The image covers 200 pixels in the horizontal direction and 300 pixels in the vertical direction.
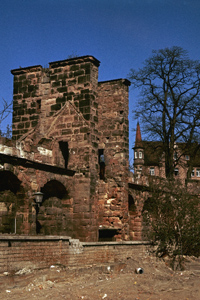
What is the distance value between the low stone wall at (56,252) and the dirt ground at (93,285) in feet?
1.17

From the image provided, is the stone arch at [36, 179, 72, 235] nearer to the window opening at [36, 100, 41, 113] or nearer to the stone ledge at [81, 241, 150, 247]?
the stone ledge at [81, 241, 150, 247]

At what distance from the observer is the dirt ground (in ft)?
27.7

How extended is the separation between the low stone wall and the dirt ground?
357mm

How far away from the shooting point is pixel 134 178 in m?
22.4

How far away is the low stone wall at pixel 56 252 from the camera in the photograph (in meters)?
9.70

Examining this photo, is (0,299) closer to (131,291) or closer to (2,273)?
(2,273)

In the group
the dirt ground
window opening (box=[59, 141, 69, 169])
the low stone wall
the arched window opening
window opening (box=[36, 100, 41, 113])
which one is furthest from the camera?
the arched window opening

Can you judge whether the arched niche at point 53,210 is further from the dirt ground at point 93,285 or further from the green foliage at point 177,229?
the dirt ground at point 93,285

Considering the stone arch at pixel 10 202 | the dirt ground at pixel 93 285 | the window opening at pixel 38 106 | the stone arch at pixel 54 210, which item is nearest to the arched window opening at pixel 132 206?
the stone arch at pixel 54 210

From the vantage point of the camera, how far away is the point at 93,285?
968cm

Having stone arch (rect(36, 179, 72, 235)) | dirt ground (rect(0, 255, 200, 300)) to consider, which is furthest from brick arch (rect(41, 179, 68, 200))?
dirt ground (rect(0, 255, 200, 300))

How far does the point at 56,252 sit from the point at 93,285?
6.47 ft

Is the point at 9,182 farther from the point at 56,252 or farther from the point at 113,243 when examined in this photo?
the point at 56,252

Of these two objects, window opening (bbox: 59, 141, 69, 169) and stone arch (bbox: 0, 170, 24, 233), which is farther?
window opening (bbox: 59, 141, 69, 169)
